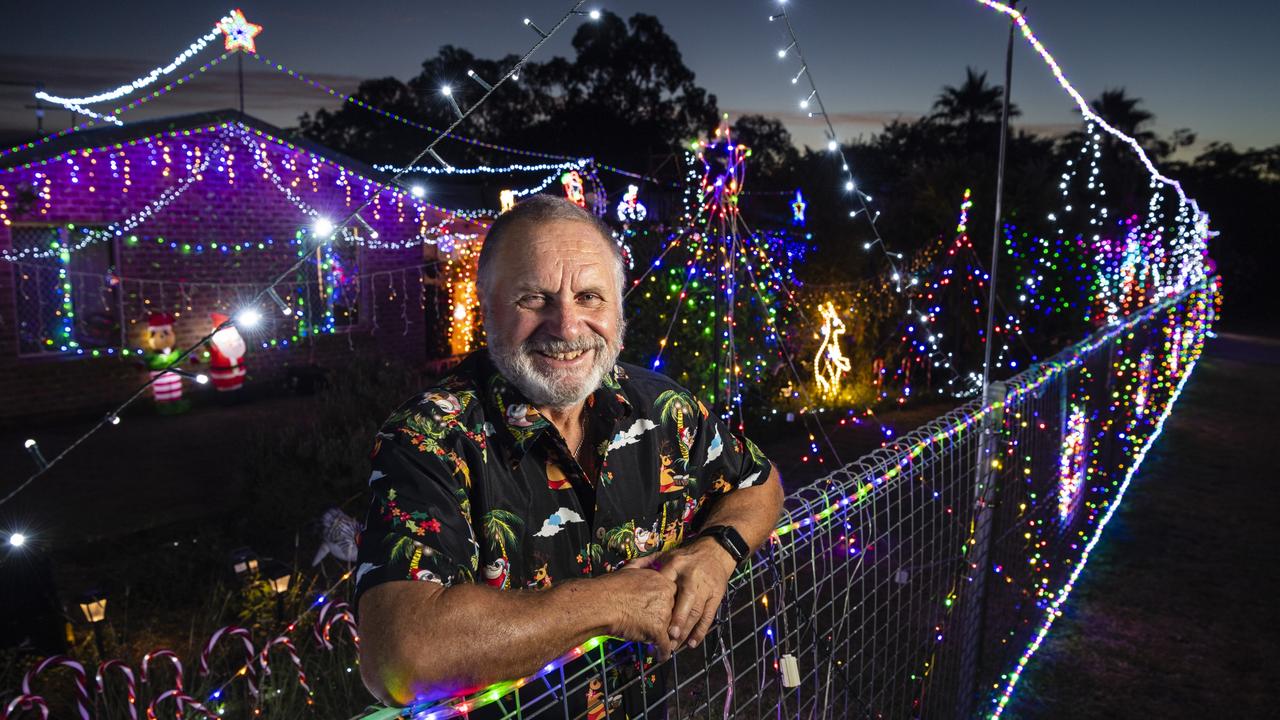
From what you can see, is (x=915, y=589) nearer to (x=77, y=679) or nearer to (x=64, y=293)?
(x=77, y=679)

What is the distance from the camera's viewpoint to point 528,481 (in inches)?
59.8

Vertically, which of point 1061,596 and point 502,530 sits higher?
point 502,530

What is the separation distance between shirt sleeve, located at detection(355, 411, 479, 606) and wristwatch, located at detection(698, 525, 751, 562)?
50cm

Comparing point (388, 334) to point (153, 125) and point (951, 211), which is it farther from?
point (951, 211)

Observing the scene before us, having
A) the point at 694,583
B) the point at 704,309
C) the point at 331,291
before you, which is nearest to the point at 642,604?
the point at 694,583

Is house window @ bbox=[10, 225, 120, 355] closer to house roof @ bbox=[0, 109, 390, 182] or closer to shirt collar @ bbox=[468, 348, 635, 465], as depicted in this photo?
house roof @ bbox=[0, 109, 390, 182]

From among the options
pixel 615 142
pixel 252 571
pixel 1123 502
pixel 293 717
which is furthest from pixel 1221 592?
pixel 615 142

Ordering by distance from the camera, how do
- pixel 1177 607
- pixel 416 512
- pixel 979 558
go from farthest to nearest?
pixel 1177 607
pixel 979 558
pixel 416 512

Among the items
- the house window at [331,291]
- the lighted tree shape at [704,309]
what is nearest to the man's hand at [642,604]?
the lighted tree shape at [704,309]

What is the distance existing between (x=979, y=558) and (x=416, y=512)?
2415mm

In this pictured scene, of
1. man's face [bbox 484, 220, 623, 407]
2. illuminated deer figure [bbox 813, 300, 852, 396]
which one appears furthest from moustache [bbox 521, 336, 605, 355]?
illuminated deer figure [bbox 813, 300, 852, 396]

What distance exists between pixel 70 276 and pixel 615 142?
21643 mm

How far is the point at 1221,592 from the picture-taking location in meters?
4.31

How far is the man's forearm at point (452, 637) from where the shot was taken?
3.77ft
